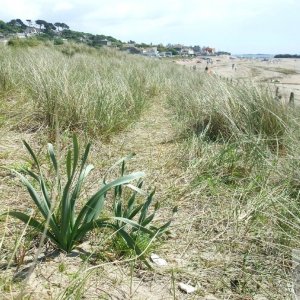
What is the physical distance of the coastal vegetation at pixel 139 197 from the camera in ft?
4.27

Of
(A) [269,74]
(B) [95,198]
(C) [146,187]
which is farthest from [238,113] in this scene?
(A) [269,74]

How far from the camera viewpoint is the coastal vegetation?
1.30 m

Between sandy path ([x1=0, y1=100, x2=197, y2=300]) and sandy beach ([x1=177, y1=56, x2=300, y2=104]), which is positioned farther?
sandy beach ([x1=177, y1=56, x2=300, y2=104])

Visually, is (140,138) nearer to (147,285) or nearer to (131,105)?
(131,105)

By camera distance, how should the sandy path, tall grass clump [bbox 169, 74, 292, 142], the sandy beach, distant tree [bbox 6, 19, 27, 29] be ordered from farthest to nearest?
1. distant tree [bbox 6, 19, 27, 29]
2. the sandy beach
3. tall grass clump [bbox 169, 74, 292, 142]
4. the sandy path

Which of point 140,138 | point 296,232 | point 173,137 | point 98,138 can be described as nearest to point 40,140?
point 98,138

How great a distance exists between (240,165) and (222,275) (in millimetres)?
1243

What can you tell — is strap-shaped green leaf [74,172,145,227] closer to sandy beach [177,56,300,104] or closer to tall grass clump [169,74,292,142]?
tall grass clump [169,74,292,142]

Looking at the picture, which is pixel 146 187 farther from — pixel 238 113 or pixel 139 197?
pixel 238 113

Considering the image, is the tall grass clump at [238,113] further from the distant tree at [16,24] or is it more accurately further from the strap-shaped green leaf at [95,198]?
the distant tree at [16,24]

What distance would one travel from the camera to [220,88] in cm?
378

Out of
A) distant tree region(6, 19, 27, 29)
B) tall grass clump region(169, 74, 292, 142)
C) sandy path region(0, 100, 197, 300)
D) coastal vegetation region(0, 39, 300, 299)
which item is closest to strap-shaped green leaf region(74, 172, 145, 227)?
coastal vegetation region(0, 39, 300, 299)

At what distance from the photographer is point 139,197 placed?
6.45ft

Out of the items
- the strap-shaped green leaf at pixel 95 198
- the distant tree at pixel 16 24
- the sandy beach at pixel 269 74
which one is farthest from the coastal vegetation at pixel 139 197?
the distant tree at pixel 16 24
